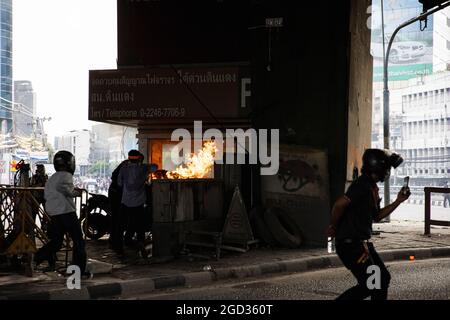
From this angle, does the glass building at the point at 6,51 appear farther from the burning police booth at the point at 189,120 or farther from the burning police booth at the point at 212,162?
the burning police booth at the point at 212,162

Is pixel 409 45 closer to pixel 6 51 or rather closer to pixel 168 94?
pixel 6 51

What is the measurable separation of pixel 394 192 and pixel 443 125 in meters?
22.2

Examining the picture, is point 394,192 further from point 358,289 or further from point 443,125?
point 358,289

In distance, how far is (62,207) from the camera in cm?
754

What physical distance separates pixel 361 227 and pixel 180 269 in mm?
4424

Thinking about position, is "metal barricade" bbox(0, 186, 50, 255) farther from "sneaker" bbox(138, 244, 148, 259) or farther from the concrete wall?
the concrete wall

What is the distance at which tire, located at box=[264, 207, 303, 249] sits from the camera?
10633mm

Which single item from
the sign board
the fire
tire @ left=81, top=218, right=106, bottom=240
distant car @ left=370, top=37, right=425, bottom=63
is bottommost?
tire @ left=81, top=218, right=106, bottom=240

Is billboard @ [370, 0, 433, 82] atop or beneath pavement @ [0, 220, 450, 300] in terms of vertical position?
atop

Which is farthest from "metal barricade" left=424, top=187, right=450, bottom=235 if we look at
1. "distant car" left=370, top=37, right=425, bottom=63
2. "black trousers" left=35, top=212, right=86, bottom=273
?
"distant car" left=370, top=37, right=425, bottom=63

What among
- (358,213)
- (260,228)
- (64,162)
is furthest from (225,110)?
(358,213)

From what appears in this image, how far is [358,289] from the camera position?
4.71m

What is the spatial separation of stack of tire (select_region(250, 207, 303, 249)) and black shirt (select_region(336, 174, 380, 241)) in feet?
19.0

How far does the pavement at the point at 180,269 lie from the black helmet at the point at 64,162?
1517mm
